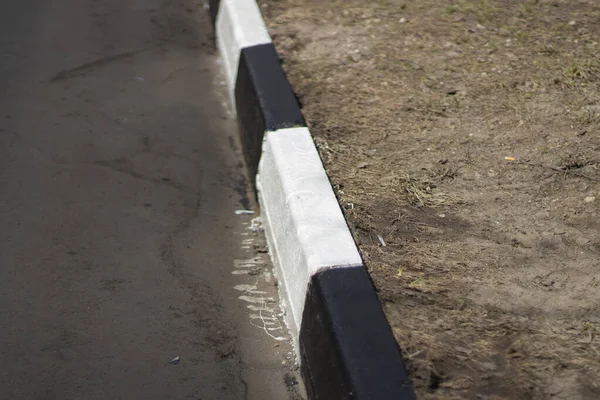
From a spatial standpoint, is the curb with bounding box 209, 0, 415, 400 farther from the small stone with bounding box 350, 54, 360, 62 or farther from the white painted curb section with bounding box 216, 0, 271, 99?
the small stone with bounding box 350, 54, 360, 62

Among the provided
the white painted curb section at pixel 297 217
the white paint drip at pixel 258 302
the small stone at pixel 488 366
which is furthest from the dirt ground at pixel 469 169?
the white paint drip at pixel 258 302

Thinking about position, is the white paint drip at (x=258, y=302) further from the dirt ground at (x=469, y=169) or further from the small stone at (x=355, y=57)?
the small stone at (x=355, y=57)

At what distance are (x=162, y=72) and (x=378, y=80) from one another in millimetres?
1285

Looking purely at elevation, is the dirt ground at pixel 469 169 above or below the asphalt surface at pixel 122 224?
above

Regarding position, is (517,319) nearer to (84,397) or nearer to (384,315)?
(384,315)

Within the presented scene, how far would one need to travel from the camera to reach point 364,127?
3.28 metres

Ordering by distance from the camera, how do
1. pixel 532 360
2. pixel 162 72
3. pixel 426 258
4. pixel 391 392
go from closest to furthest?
pixel 391 392
pixel 532 360
pixel 426 258
pixel 162 72

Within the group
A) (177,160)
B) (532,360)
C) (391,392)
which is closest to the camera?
(391,392)

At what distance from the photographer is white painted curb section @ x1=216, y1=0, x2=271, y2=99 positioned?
3.80 metres

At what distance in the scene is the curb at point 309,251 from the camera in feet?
6.86

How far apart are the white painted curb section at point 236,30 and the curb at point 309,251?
0.01m

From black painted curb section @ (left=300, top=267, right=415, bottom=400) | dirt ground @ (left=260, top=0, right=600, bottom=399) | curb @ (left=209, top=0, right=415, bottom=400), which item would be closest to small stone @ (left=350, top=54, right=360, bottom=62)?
dirt ground @ (left=260, top=0, right=600, bottom=399)

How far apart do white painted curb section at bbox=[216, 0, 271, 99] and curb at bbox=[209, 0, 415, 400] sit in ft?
0.05

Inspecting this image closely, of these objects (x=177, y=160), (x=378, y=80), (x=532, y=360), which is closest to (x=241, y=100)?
(x=177, y=160)
